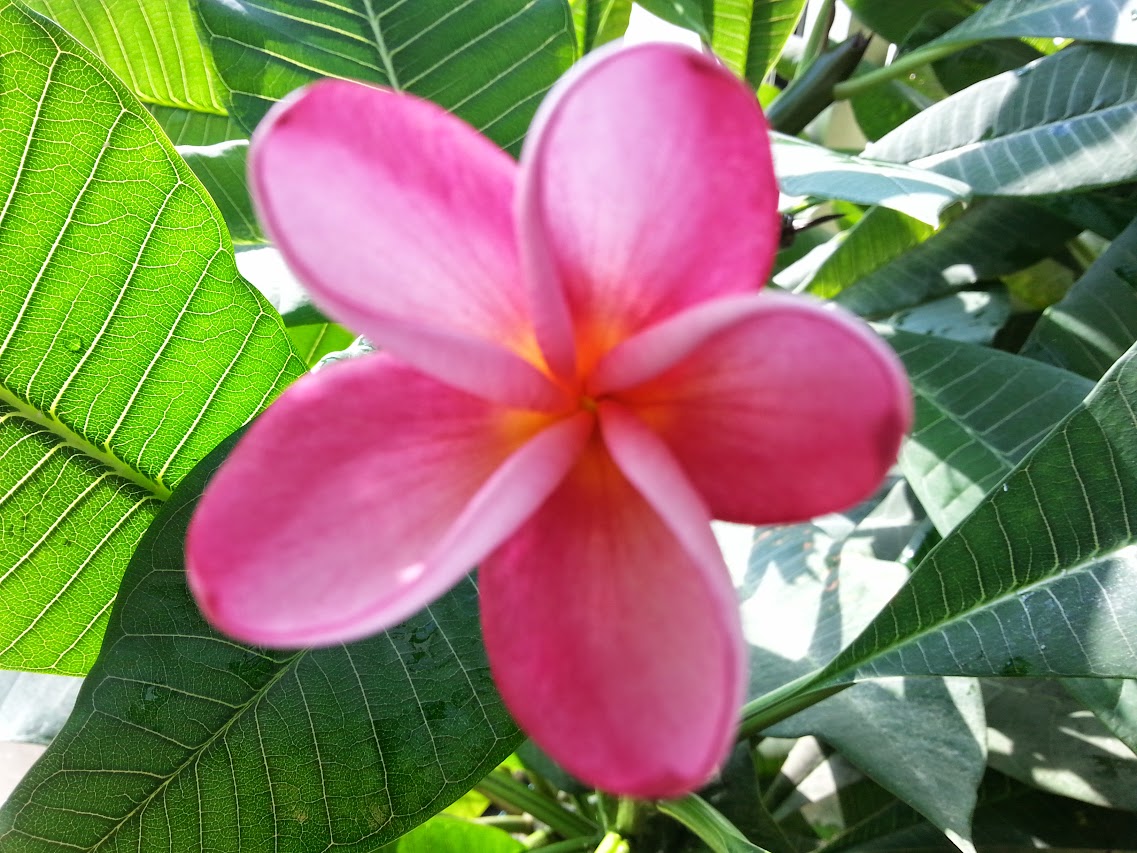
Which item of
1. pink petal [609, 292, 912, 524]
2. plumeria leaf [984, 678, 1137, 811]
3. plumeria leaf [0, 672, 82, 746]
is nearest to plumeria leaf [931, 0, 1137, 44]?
plumeria leaf [984, 678, 1137, 811]

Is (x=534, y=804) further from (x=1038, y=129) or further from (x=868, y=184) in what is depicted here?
(x=1038, y=129)

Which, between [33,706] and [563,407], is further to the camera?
[33,706]

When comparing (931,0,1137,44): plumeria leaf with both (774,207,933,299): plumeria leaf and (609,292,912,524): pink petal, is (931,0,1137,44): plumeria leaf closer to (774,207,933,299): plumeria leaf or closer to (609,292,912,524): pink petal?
(774,207,933,299): plumeria leaf

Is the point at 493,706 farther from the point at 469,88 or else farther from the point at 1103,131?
the point at 1103,131

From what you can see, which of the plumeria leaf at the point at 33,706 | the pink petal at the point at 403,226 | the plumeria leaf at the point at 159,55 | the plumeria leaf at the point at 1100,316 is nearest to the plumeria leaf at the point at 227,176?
the plumeria leaf at the point at 159,55

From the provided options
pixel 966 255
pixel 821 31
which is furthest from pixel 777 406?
pixel 821 31

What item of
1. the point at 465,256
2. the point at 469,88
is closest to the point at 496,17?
the point at 469,88
